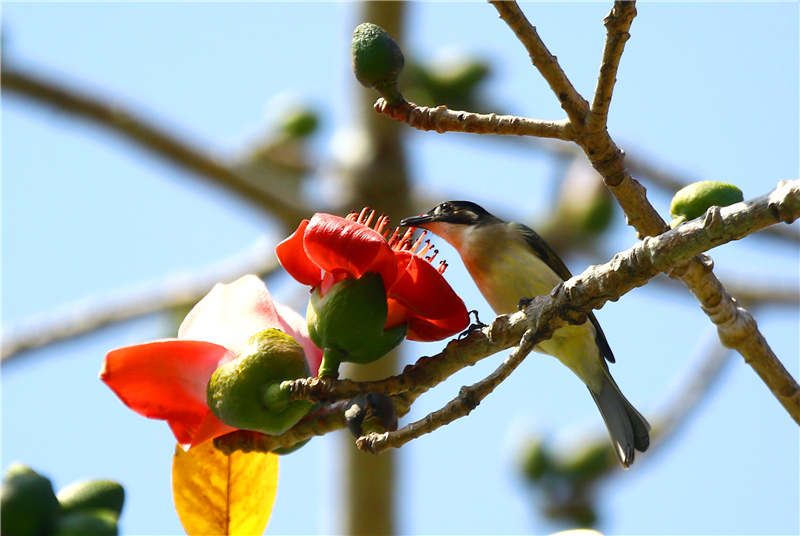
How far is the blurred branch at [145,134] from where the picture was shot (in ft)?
18.6

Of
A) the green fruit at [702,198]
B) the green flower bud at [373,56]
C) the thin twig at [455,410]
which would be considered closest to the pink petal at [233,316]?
the thin twig at [455,410]

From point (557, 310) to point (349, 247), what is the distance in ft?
1.28

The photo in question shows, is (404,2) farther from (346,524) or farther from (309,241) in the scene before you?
(309,241)

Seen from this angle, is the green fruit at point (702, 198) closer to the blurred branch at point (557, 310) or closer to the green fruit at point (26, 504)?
the blurred branch at point (557, 310)

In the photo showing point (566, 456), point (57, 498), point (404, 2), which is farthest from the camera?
point (404, 2)

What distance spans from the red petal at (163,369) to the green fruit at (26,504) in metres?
0.23

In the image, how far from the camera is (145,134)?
19.6 ft

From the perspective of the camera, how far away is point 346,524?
17.6 ft

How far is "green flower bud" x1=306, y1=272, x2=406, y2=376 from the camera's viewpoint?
4.82ft

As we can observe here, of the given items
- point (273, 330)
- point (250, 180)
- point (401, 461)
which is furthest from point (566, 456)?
point (273, 330)

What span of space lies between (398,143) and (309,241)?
5.28m

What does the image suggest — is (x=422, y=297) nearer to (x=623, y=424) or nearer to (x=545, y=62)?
(x=545, y=62)

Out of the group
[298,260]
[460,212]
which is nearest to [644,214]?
[298,260]

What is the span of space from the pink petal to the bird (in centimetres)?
149
